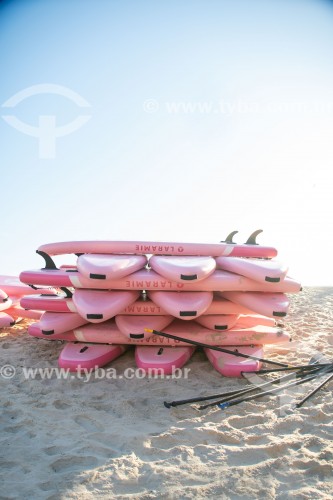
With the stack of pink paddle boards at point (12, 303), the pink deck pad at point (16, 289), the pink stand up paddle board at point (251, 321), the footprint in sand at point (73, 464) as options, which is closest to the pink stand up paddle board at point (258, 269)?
the pink stand up paddle board at point (251, 321)

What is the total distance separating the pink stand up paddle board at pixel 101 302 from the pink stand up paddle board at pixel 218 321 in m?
0.72

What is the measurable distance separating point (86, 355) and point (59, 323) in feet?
1.50

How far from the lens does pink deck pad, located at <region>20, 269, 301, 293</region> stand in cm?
338

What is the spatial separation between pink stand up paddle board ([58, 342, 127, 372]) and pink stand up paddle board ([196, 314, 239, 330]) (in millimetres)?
891

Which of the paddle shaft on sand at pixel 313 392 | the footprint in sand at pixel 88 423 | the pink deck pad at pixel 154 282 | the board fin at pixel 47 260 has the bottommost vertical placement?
the footprint in sand at pixel 88 423

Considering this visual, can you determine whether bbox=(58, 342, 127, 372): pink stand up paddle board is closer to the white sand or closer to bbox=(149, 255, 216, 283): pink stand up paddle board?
the white sand

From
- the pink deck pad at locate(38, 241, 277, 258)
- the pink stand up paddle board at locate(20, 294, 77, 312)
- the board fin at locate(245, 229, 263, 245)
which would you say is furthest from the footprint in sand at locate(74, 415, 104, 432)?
the board fin at locate(245, 229, 263, 245)

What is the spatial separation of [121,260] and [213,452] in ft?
6.25

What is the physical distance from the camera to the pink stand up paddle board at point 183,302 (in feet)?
10.4

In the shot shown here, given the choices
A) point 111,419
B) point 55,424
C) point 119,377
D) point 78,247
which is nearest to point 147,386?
point 119,377

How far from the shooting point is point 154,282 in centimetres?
337

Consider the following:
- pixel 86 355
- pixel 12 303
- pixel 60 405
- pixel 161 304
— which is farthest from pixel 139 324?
pixel 12 303

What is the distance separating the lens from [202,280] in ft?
11.2

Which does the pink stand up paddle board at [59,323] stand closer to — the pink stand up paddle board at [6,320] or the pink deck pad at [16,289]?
the pink stand up paddle board at [6,320]
